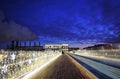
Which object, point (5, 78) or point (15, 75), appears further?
point (15, 75)

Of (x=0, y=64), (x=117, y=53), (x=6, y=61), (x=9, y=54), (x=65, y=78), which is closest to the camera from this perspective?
(x=0, y=64)

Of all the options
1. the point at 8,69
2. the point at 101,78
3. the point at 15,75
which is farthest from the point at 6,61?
the point at 101,78

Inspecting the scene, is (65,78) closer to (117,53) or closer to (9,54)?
(9,54)

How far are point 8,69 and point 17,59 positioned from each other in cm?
319

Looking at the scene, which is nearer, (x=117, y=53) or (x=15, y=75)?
(x=15, y=75)

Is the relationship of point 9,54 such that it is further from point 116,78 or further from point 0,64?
point 116,78

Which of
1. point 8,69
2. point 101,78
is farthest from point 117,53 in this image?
point 8,69

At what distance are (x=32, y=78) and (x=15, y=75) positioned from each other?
1.52 metres

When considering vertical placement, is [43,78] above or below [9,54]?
below

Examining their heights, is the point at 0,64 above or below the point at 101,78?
above

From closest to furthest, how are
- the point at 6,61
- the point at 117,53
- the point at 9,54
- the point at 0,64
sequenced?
1. the point at 0,64
2. the point at 6,61
3. the point at 9,54
4. the point at 117,53

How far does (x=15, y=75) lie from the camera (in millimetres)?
17547

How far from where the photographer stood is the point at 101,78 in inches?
700

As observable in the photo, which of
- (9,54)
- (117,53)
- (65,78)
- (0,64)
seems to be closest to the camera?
(0,64)
